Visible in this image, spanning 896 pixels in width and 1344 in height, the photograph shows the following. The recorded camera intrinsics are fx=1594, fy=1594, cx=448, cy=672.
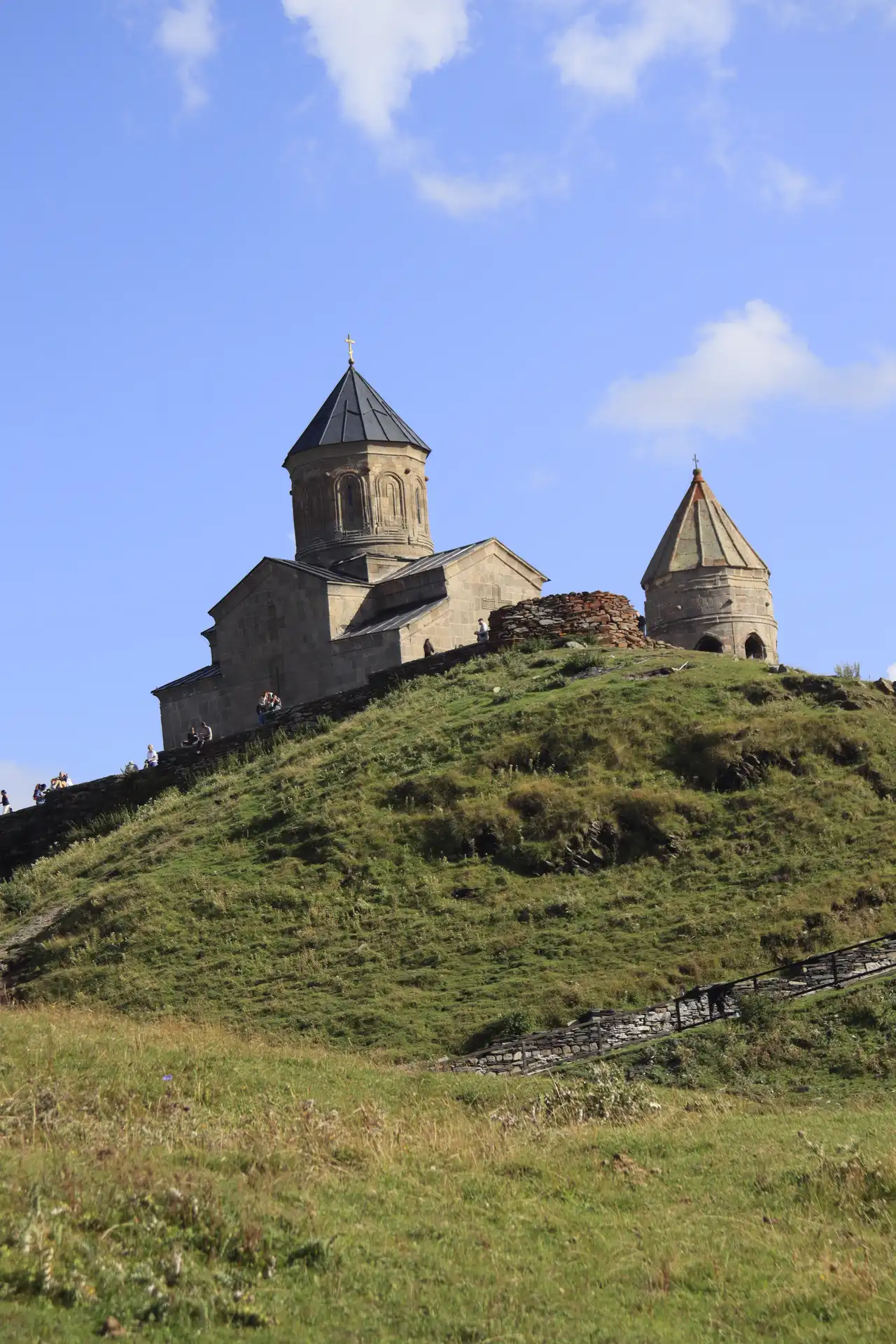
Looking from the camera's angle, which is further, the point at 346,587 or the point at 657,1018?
the point at 346,587

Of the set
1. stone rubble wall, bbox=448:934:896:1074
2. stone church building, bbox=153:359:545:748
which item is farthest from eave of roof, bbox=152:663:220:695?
stone rubble wall, bbox=448:934:896:1074

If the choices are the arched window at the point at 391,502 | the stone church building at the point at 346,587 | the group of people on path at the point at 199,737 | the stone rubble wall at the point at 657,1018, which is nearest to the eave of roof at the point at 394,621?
the stone church building at the point at 346,587

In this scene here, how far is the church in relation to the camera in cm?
3275

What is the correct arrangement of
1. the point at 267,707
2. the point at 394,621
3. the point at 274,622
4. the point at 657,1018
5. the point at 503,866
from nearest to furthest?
the point at 657,1018 → the point at 503,866 → the point at 267,707 → the point at 394,621 → the point at 274,622

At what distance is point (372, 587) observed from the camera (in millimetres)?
35469

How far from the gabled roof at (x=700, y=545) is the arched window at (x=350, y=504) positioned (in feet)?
25.7

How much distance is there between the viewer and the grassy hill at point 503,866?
709 inches

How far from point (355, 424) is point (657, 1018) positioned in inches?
986

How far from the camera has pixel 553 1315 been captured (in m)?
7.46

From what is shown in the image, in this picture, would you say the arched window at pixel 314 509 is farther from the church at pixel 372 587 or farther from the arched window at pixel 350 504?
the arched window at pixel 350 504

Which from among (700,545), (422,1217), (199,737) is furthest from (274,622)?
(422,1217)

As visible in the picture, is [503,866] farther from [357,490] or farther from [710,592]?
[357,490]

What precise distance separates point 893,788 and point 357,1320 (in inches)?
623

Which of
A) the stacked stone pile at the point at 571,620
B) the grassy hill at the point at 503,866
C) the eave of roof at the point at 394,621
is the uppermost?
the eave of roof at the point at 394,621
